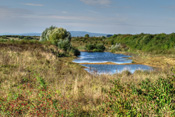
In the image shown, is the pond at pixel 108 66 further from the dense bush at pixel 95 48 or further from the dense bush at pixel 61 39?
the dense bush at pixel 95 48

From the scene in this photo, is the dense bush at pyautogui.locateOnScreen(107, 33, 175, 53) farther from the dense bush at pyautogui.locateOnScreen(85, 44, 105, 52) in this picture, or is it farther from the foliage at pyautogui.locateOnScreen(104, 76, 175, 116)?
the foliage at pyautogui.locateOnScreen(104, 76, 175, 116)

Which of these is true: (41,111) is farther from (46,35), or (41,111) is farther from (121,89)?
(46,35)

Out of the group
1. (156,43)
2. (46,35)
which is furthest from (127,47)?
(46,35)

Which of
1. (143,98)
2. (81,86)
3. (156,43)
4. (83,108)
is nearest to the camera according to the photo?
(143,98)

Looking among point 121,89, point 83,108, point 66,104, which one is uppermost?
point 121,89

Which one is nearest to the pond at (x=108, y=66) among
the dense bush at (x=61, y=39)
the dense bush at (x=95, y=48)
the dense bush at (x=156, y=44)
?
the dense bush at (x=61, y=39)

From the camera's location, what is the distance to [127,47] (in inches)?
1255

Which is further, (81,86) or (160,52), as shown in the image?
(160,52)

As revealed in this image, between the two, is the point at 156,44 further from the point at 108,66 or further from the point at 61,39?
the point at 108,66

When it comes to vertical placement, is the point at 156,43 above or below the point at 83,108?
above

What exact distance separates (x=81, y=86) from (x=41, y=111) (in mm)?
3177

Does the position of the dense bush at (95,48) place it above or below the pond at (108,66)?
above

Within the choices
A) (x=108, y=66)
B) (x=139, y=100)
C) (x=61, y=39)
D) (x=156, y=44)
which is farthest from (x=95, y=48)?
(x=139, y=100)

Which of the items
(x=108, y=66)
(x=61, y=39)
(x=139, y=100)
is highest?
(x=61, y=39)
